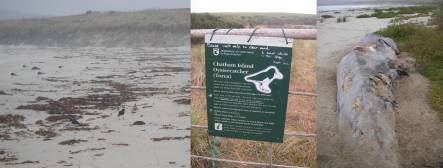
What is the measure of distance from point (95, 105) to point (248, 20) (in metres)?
2.33

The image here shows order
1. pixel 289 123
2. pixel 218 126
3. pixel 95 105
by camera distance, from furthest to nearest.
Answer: pixel 95 105, pixel 218 126, pixel 289 123

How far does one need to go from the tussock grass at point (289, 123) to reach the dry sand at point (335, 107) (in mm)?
70

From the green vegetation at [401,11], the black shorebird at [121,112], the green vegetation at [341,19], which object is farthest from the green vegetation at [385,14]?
the black shorebird at [121,112]

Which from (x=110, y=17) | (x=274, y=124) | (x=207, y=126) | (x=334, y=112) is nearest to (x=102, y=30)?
(x=110, y=17)

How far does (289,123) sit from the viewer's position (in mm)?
3412

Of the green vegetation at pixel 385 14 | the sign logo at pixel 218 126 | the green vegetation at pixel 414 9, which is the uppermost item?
the green vegetation at pixel 414 9

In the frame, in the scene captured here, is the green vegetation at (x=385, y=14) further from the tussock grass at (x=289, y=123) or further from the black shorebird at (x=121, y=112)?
the black shorebird at (x=121, y=112)

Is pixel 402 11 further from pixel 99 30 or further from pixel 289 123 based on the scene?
pixel 99 30

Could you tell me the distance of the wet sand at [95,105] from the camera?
16.4 ft

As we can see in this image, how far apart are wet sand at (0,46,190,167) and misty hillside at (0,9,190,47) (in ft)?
0.26

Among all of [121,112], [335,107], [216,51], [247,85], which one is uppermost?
[216,51]

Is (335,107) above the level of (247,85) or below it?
below

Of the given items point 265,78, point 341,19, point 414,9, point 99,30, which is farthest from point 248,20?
point 99,30

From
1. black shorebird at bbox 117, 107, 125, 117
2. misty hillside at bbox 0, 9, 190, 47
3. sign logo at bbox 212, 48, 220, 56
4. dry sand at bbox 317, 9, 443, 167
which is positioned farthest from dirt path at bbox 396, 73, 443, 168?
black shorebird at bbox 117, 107, 125, 117
